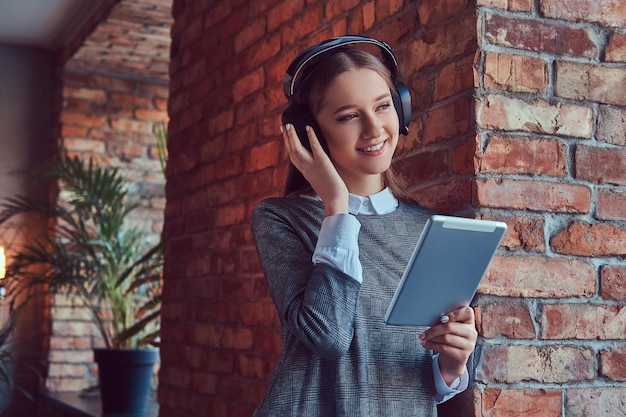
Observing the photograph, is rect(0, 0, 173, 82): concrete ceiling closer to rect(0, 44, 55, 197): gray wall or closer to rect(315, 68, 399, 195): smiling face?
rect(0, 44, 55, 197): gray wall

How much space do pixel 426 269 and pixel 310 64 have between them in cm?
50

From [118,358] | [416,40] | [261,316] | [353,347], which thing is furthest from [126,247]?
[353,347]

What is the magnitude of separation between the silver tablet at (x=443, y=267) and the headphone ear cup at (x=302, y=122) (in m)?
0.38

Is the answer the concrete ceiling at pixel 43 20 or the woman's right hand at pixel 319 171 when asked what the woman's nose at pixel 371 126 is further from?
the concrete ceiling at pixel 43 20

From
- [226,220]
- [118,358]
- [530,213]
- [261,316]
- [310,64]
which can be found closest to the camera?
[310,64]

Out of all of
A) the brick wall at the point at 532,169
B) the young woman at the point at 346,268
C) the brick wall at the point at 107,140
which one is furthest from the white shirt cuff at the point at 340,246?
the brick wall at the point at 107,140

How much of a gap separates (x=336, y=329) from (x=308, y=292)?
0.07 metres

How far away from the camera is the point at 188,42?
132 inches

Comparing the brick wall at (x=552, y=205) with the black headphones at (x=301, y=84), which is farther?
the brick wall at (x=552, y=205)

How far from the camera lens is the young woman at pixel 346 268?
134 centimetres

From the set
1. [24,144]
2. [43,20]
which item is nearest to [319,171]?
[43,20]

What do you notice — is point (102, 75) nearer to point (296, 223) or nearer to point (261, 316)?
point (261, 316)

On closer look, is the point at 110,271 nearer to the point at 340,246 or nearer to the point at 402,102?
the point at 402,102

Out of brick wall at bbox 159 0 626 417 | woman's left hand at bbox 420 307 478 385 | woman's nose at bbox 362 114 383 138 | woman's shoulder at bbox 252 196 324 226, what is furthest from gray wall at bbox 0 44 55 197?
woman's left hand at bbox 420 307 478 385
